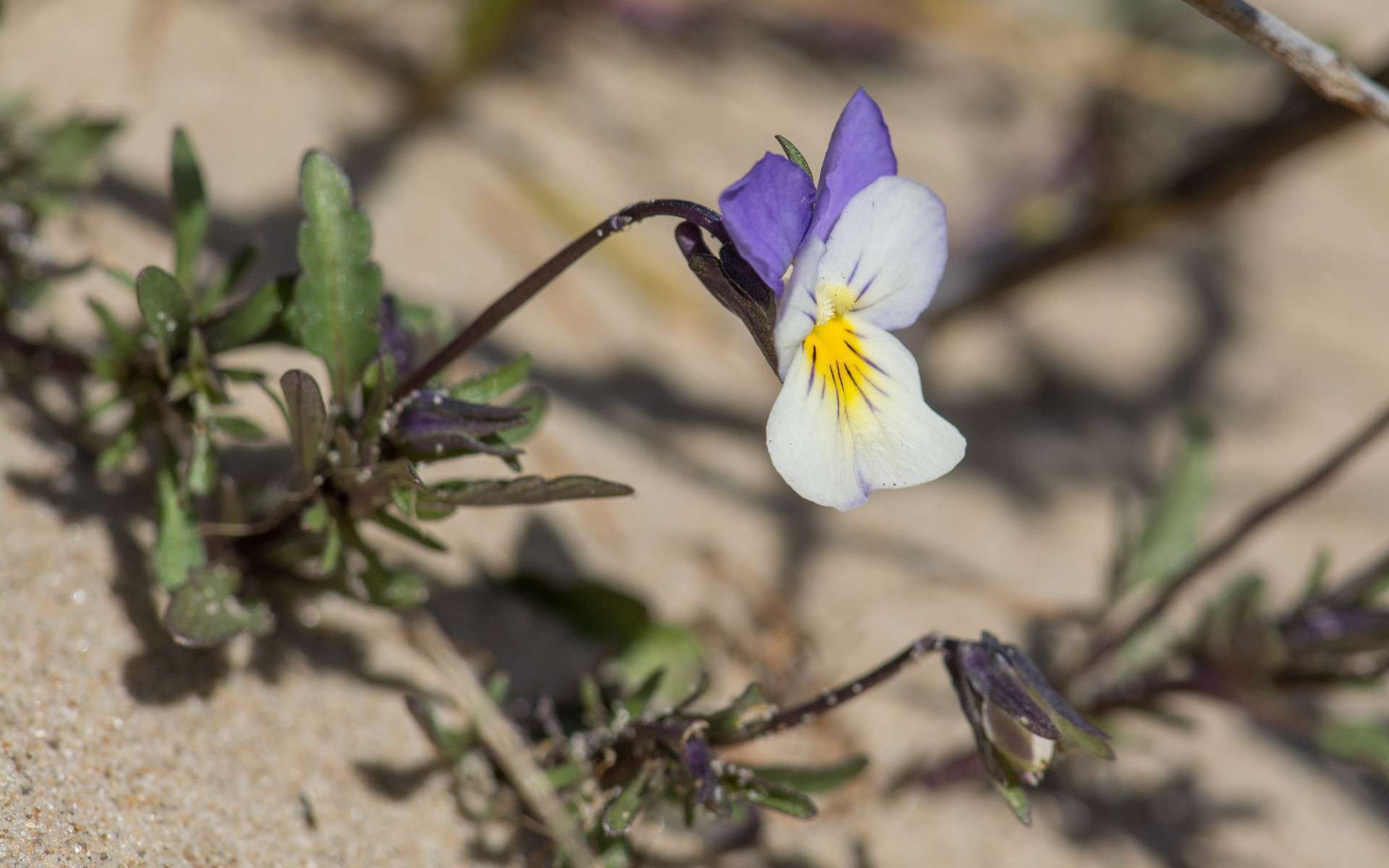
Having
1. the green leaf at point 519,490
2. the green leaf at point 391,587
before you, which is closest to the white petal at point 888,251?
the green leaf at point 519,490

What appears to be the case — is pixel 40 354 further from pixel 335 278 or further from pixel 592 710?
pixel 592 710

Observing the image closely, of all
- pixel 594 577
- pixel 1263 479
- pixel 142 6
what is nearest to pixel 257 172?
pixel 142 6

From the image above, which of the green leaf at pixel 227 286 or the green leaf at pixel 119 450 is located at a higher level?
the green leaf at pixel 227 286

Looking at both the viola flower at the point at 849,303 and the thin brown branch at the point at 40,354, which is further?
the thin brown branch at the point at 40,354

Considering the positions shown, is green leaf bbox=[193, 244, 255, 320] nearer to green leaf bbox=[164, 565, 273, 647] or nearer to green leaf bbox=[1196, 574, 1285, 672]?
green leaf bbox=[164, 565, 273, 647]

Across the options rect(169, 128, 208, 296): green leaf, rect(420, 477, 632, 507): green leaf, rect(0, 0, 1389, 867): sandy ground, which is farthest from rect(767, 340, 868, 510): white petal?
rect(169, 128, 208, 296): green leaf

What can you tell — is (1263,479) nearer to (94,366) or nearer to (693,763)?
(693,763)

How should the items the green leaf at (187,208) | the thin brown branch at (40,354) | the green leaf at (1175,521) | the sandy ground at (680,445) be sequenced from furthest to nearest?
the green leaf at (1175,521)
the thin brown branch at (40,354)
the green leaf at (187,208)
the sandy ground at (680,445)

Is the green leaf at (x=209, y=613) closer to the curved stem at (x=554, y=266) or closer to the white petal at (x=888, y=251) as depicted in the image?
the curved stem at (x=554, y=266)
